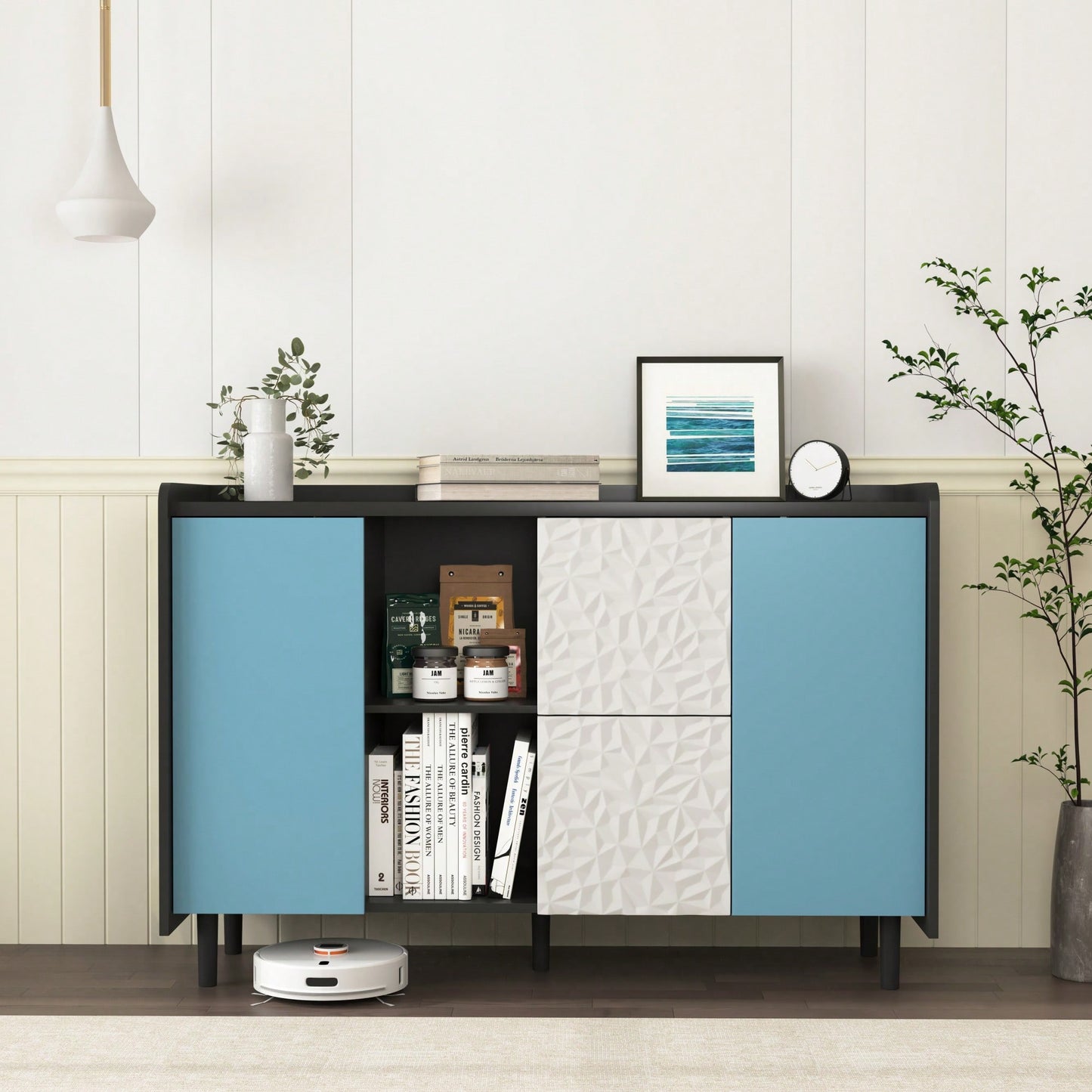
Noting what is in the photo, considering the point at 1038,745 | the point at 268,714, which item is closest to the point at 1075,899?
the point at 1038,745

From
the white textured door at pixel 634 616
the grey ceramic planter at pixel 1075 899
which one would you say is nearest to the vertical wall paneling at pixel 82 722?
the white textured door at pixel 634 616

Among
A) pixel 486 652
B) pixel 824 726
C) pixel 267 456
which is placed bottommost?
pixel 824 726

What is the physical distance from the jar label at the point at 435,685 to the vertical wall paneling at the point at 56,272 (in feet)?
3.11

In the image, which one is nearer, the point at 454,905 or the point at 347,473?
the point at 454,905

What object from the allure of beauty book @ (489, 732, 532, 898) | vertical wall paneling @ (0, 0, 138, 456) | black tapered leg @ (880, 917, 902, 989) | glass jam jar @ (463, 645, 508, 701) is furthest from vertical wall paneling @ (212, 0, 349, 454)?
black tapered leg @ (880, 917, 902, 989)

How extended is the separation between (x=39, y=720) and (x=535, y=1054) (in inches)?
55.9

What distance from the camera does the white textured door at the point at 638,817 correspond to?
7.11 feet

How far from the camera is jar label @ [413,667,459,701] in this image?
2213 mm

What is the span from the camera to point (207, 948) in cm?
226

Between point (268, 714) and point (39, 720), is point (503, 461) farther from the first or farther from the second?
point (39, 720)

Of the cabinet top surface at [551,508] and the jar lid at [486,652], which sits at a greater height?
the cabinet top surface at [551,508]

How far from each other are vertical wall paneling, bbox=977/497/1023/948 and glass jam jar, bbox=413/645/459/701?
1.22 metres

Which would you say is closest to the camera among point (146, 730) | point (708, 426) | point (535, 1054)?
point (535, 1054)

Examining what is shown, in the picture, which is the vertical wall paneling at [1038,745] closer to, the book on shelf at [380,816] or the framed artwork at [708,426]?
the framed artwork at [708,426]
